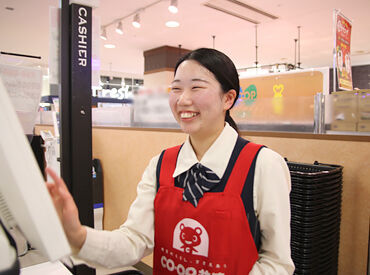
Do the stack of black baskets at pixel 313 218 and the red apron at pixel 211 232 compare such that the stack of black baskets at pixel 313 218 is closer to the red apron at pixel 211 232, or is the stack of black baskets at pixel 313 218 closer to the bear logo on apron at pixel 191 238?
the red apron at pixel 211 232

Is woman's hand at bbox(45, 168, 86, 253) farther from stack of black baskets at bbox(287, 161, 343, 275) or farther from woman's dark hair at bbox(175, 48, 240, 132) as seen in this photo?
stack of black baskets at bbox(287, 161, 343, 275)

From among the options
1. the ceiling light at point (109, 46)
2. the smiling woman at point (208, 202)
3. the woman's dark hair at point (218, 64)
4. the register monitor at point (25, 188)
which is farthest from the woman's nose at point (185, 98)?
the ceiling light at point (109, 46)

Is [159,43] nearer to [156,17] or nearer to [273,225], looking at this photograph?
[156,17]

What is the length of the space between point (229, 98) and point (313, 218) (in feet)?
2.07

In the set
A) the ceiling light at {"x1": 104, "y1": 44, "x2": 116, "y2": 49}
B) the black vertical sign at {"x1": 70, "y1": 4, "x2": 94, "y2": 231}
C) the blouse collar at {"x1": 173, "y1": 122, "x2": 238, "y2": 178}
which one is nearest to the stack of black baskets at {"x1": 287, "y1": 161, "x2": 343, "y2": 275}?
the blouse collar at {"x1": 173, "y1": 122, "x2": 238, "y2": 178}

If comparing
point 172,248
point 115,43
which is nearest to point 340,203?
point 172,248

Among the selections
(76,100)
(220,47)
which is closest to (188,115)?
(76,100)

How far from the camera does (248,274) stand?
95 cm

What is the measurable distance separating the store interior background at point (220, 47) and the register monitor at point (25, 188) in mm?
1092

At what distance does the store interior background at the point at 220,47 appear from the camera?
147 cm

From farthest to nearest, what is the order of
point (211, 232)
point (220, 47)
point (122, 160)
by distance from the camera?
point (220, 47) < point (122, 160) < point (211, 232)

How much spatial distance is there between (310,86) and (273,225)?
2.82m

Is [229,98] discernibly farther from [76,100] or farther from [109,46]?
[109,46]

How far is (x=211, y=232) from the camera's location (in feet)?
3.18
